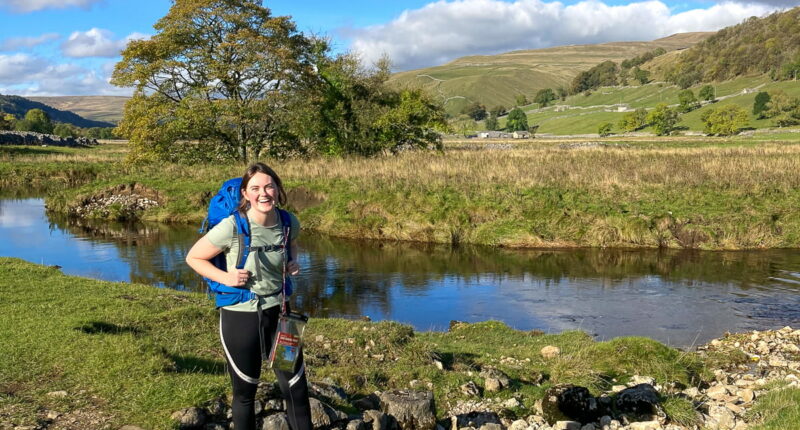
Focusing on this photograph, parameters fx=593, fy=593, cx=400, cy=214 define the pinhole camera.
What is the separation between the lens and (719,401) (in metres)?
7.56

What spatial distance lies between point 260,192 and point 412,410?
3073mm

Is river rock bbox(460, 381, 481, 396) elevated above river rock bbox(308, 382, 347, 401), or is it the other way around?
river rock bbox(308, 382, 347, 401)

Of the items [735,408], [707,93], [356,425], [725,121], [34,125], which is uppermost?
[707,93]

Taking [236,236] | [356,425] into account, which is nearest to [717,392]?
[356,425]

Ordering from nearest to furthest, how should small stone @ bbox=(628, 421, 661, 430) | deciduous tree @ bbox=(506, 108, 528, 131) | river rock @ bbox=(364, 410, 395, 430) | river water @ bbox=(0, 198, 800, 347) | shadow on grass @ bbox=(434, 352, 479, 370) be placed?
river rock @ bbox=(364, 410, 395, 430) → small stone @ bbox=(628, 421, 661, 430) → shadow on grass @ bbox=(434, 352, 479, 370) → river water @ bbox=(0, 198, 800, 347) → deciduous tree @ bbox=(506, 108, 528, 131)

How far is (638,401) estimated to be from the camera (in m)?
7.08

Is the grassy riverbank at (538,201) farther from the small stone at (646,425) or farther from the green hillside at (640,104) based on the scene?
the green hillside at (640,104)

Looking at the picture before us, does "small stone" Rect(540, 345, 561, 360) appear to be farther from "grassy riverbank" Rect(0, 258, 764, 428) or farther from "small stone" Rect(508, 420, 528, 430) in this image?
"small stone" Rect(508, 420, 528, 430)

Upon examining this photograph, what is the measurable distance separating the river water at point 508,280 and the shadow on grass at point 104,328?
17.4ft

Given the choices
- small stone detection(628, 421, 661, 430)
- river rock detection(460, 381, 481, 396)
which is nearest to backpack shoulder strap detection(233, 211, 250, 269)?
river rock detection(460, 381, 481, 396)

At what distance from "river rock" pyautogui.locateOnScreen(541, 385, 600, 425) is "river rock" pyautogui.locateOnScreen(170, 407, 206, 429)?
3.73m

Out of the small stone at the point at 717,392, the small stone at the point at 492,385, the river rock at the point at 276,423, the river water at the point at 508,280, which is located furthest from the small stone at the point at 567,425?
the river water at the point at 508,280

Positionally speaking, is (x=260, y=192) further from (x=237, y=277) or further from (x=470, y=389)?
(x=470, y=389)

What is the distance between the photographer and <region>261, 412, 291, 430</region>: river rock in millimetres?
5540
